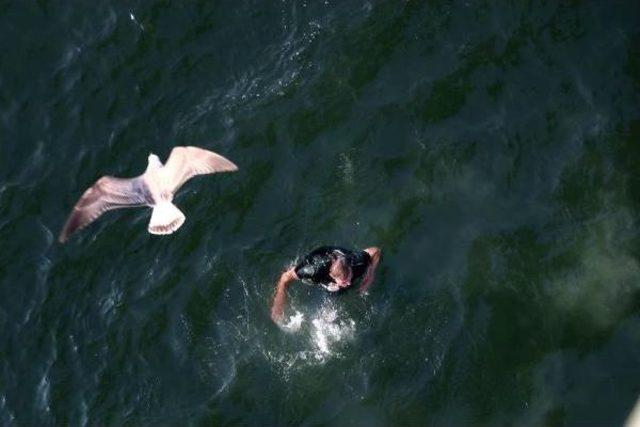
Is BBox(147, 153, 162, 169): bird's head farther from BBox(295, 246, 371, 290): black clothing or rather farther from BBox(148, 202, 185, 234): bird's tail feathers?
BBox(295, 246, 371, 290): black clothing

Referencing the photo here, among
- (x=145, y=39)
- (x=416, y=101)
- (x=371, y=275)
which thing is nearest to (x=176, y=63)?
(x=145, y=39)

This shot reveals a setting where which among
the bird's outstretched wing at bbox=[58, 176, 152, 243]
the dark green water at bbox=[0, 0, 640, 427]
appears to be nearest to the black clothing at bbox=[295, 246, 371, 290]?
the dark green water at bbox=[0, 0, 640, 427]

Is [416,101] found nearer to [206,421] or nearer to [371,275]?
[371,275]

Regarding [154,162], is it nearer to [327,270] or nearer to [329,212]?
[329,212]

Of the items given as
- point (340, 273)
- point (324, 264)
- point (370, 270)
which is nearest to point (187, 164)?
point (324, 264)

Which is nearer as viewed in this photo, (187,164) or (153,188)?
A: (153,188)

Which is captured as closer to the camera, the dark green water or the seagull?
the dark green water
